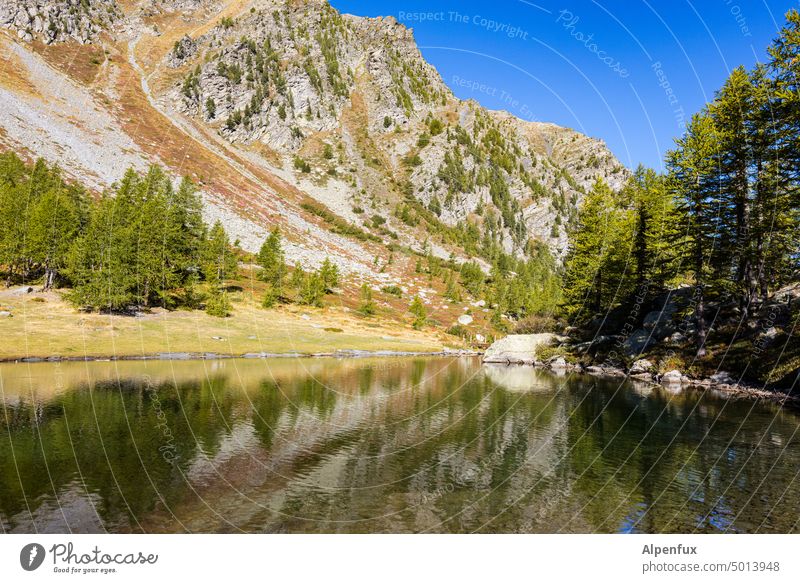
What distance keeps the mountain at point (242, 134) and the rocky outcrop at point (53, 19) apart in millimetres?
436

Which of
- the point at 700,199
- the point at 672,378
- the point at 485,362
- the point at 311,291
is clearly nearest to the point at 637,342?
the point at 672,378

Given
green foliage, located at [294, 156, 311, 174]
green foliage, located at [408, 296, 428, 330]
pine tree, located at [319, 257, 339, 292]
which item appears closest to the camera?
green foliage, located at [408, 296, 428, 330]

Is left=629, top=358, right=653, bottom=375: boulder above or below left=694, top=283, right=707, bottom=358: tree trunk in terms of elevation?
below

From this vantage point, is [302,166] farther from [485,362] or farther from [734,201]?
[734,201]

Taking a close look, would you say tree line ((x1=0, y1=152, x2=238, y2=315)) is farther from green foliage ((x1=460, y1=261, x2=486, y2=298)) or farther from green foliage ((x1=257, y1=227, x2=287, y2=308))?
green foliage ((x1=460, y1=261, x2=486, y2=298))

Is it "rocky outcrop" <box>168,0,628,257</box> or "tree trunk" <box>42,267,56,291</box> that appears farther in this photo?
"rocky outcrop" <box>168,0,628,257</box>

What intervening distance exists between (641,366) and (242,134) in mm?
162215

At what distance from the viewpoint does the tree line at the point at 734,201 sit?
31734 millimetres

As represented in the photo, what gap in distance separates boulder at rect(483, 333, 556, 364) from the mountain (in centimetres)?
5174

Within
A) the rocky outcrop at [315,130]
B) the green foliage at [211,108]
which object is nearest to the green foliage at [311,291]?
the rocky outcrop at [315,130]

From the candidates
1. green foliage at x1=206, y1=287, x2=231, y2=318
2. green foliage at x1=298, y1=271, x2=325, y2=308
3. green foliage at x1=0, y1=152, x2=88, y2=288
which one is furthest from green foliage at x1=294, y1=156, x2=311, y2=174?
green foliage at x1=206, y1=287, x2=231, y2=318

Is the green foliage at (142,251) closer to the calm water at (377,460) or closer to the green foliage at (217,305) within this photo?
the green foliage at (217,305)

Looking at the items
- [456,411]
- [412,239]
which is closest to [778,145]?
[456,411]

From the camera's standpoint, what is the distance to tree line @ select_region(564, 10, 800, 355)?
1249 inches
